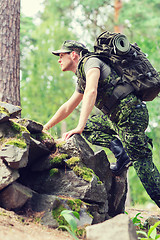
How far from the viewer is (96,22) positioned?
18078mm

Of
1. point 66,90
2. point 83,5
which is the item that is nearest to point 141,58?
point 66,90

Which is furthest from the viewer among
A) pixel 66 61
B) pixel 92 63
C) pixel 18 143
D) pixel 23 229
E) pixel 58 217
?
pixel 66 61

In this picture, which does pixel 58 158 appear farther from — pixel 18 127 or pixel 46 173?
pixel 18 127

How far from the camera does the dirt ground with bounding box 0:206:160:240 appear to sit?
2.87 m

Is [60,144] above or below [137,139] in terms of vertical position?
below

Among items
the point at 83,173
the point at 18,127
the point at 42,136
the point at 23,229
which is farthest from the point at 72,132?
the point at 23,229

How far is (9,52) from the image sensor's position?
6344 mm

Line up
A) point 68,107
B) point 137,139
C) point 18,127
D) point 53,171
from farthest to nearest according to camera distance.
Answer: point 68,107
point 137,139
point 53,171
point 18,127

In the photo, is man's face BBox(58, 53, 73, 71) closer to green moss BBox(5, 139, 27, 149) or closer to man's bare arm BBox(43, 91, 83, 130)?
man's bare arm BBox(43, 91, 83, 130)

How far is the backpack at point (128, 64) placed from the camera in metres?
4.47

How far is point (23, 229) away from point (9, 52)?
4.14m

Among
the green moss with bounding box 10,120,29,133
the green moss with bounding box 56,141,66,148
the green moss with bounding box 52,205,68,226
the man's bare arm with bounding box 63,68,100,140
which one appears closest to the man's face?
the man's bare arm with bounding box 63,68,100,140

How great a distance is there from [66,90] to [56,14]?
6249 mm

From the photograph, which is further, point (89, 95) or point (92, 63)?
point (92, 63)
